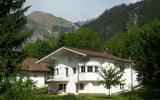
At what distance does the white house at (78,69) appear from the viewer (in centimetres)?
6756

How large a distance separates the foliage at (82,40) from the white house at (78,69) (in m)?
37.9

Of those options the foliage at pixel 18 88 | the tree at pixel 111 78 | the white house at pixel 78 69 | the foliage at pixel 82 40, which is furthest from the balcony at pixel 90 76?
the foliage at pixel 82 40

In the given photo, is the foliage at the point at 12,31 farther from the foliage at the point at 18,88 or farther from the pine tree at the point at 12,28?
the foliage at the point at 18,88

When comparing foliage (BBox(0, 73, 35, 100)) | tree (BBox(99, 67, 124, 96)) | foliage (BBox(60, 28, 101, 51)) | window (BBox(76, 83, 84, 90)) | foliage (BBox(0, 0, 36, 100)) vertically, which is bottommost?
foliage (BBox(0, 73, 35, 100))

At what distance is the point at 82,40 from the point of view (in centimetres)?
11688

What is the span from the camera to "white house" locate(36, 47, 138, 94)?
6756 cm

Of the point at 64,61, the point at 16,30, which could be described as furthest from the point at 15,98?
the point at 64,61

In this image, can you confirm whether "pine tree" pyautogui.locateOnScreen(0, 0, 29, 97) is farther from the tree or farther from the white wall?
the white wall

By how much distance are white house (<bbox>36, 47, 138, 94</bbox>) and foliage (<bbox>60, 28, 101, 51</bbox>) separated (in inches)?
1492

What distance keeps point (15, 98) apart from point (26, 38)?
17066 mm

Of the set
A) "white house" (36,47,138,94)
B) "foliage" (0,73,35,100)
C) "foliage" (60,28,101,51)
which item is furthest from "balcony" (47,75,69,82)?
"foliage" (0,73,35,100)

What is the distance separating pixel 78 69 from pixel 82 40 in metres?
47.8

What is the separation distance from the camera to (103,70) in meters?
62.2

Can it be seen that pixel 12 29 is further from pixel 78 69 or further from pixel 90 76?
pixel 78 69
